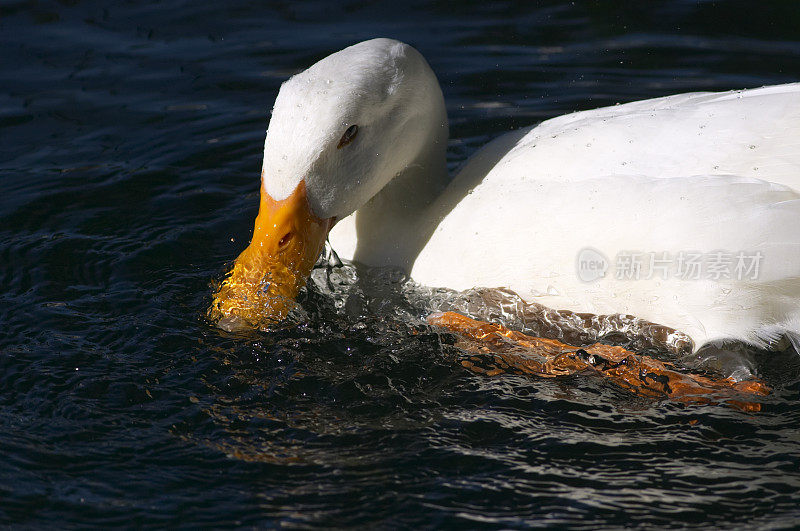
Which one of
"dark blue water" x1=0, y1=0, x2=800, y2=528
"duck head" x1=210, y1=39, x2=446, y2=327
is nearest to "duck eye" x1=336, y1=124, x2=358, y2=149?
"duck head" x1=210, y1=39, x2=446, y2=327

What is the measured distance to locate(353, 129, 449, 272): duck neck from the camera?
16.3ft

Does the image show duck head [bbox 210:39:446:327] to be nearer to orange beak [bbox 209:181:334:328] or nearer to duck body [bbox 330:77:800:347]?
orange beak [bbox 209:181:334:328]

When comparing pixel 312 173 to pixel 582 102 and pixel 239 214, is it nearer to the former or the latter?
pixel 239 214

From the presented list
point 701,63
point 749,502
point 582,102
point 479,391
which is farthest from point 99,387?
point 701,63

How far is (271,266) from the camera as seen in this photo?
4.54 metres

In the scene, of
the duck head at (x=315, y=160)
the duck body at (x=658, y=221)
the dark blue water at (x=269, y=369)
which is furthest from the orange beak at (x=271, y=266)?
the duck body at (x=658, y=221)

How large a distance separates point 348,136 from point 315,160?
→ 9.3 inches

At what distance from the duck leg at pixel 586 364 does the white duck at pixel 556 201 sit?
0.73 feet

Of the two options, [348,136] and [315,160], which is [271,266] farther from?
[348,136]

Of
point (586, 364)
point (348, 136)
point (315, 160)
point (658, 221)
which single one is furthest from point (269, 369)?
point (658, 221)

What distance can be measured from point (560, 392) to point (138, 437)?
1.71 metres

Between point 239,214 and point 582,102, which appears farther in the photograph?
point 582,102

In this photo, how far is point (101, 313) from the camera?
488 centimetres

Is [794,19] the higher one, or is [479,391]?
[794,19]
